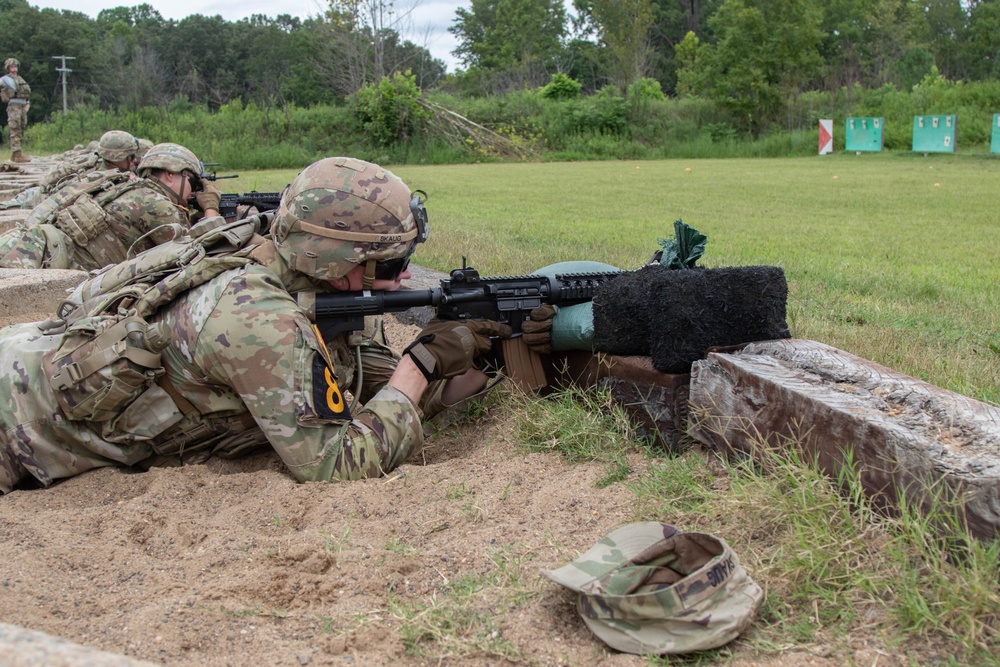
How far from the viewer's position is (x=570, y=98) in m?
32.2

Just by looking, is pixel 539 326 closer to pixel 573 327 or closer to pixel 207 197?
pixel 573 327

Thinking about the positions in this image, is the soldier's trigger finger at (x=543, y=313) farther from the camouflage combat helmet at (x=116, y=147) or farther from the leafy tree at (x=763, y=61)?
the leafy tree at (x=763, y=61)

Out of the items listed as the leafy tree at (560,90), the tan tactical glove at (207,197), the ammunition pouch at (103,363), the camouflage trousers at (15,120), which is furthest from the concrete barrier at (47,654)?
the leafy tree at (560,90)

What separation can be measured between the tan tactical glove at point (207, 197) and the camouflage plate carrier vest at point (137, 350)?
157 inches

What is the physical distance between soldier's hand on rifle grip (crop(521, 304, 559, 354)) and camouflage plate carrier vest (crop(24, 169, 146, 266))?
4575 millimetres

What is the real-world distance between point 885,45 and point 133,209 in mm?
52269

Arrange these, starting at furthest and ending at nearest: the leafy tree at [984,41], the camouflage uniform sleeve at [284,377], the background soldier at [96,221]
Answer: the leafy tree at [984,41]
the background soldier at [96,221]
the camouflage uniform sleeve at [284,377]

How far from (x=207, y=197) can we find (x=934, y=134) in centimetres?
2197

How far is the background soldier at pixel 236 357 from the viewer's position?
3203 mm

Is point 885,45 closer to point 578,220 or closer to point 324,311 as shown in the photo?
point 578,220

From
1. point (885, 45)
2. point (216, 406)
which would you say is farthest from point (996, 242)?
point (885, 45)

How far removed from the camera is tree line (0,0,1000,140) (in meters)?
31.2

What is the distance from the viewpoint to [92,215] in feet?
23.2

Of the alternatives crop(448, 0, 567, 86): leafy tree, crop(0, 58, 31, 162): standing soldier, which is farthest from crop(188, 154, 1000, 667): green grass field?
crop(448, 0, 567, 86): leafy tree
